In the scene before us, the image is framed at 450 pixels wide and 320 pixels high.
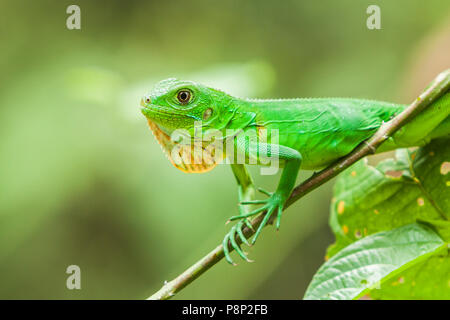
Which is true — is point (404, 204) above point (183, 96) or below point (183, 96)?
below

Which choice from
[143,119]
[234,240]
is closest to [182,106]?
[234,240]

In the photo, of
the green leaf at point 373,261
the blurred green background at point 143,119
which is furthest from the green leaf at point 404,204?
the blurred green background at point 143,119

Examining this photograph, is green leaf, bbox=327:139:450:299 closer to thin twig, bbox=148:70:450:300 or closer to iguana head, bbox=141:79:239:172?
thin twig, bbox=148:70:450:300

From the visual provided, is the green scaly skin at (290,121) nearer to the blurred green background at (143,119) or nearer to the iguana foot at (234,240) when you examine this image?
the iguana foot at (234,240)

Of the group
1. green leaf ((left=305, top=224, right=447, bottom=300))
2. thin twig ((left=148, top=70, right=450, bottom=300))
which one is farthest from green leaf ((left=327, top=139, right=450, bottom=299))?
thin twig ((left=148, top=70, right=450, bottom=300))

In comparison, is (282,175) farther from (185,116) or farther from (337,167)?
(185,116)

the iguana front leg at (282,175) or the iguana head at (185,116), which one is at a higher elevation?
the iguana head at (185,116)
